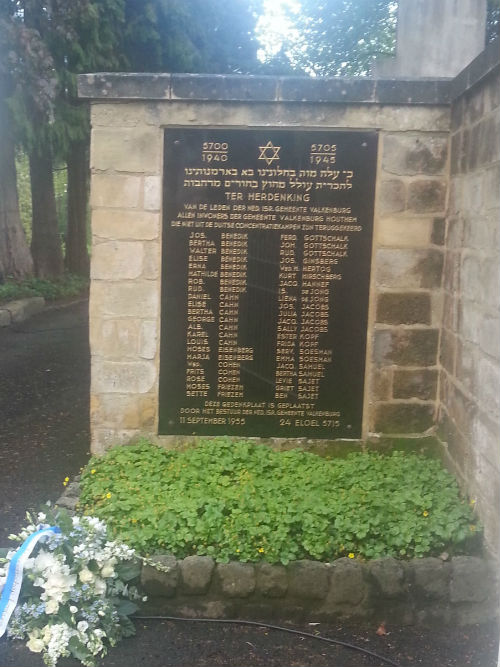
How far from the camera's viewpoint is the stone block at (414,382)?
5.51 metres

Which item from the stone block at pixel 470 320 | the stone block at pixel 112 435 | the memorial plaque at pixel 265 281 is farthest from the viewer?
the stone block at pixel 112 435

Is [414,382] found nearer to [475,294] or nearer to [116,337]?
[475,294]

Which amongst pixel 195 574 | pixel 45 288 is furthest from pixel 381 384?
pixel 45 288

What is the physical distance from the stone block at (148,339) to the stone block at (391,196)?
170cm

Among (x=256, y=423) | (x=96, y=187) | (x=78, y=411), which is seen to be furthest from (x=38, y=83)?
(x=256, y=423)

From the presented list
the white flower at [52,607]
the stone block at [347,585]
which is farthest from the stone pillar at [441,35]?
the white flower at [52,607]

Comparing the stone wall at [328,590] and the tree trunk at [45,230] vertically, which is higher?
the tree trunk at [45,230]

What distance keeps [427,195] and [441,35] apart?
1.44 meters

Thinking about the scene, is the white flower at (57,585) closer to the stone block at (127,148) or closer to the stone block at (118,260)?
the stone block at (118,260)

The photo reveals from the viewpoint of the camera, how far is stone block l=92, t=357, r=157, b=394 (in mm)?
5578

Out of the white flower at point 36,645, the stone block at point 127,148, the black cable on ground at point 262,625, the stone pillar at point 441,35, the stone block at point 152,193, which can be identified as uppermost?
the stone pillar at point 441,35

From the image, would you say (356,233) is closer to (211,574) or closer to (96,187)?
(96,187)

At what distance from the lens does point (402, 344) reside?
A: 5.49m

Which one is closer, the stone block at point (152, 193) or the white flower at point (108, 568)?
the white flower at point (108, 568)
